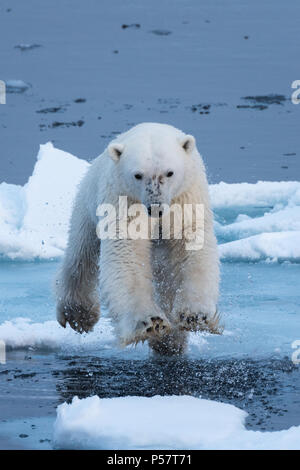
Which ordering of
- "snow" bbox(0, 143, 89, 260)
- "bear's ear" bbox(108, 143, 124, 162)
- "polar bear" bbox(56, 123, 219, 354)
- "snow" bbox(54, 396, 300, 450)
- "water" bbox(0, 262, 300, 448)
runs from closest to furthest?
"snow" bbox(54, 396, 300, 450)
"water" bbox(0, 262, 300, 448)
"polar bear" bbox(56, 123, 219, 354)
"bear's ear" bbox(108, 143, 124, 162)
"snow" bbox(0, 143, 89, 260)

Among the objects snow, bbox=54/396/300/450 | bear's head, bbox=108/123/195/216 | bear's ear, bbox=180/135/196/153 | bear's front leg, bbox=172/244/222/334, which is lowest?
snow, bbox=54/396/300/450

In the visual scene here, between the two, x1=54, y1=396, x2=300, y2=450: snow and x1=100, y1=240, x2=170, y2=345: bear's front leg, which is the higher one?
x1=100, y1=240, x2=170, y2=345: bear's front leg

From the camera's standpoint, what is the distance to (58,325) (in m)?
6.41

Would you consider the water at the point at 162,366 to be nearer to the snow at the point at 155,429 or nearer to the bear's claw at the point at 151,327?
the snow at the point at 155,429

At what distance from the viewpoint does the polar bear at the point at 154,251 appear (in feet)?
14.5

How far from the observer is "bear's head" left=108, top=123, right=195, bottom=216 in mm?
4398

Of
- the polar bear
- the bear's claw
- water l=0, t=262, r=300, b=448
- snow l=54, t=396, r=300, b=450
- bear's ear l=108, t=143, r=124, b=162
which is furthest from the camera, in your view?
bear's ear l=108, t=143, r=124, b=162

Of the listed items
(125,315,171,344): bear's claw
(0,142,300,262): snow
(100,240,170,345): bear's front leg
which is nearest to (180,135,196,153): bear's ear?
(100,240,170,345): bear's front leg

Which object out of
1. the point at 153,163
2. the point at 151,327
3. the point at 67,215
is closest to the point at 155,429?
the point at 151,327

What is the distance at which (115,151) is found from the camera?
15.4 ft

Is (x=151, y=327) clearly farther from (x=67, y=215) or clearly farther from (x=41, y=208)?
(x=67, y=215)

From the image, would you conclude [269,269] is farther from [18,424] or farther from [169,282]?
[18,424]

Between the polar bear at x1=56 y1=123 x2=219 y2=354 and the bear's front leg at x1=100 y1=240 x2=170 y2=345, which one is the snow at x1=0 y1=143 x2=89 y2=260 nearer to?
the polar bear at x1=56 y1=123 x2=219 y2=354
